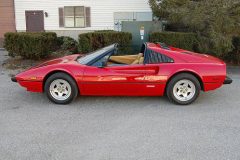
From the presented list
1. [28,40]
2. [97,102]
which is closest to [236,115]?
[97,102]

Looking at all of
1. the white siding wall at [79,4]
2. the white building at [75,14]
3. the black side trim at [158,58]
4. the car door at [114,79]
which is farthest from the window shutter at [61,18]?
the black side trim at [158,58]

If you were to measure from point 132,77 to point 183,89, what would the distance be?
3.66 feet

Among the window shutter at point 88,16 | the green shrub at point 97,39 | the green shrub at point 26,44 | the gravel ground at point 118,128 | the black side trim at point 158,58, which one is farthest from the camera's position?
the window shutter at point 88,16

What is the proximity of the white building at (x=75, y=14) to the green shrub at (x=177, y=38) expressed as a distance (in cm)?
490

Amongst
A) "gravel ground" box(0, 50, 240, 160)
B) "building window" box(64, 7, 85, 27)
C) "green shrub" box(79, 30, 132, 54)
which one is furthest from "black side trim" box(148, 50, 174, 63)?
"building window" box(64, 7, 85, 27)

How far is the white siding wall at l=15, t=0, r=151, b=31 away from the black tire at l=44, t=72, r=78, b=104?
32.0 feet

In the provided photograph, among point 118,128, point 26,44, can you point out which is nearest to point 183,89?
point 118,128

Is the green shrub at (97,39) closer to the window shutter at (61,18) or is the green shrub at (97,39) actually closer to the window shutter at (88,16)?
the window shutter at (88,16)

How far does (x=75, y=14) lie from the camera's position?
14047mm

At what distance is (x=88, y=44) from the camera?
29.2ft

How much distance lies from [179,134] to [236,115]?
4.92ft

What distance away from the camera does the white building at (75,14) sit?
13594 millimetres

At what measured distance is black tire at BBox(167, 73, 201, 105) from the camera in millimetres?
4676

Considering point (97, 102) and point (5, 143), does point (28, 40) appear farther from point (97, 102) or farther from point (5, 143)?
point (5, 143)
